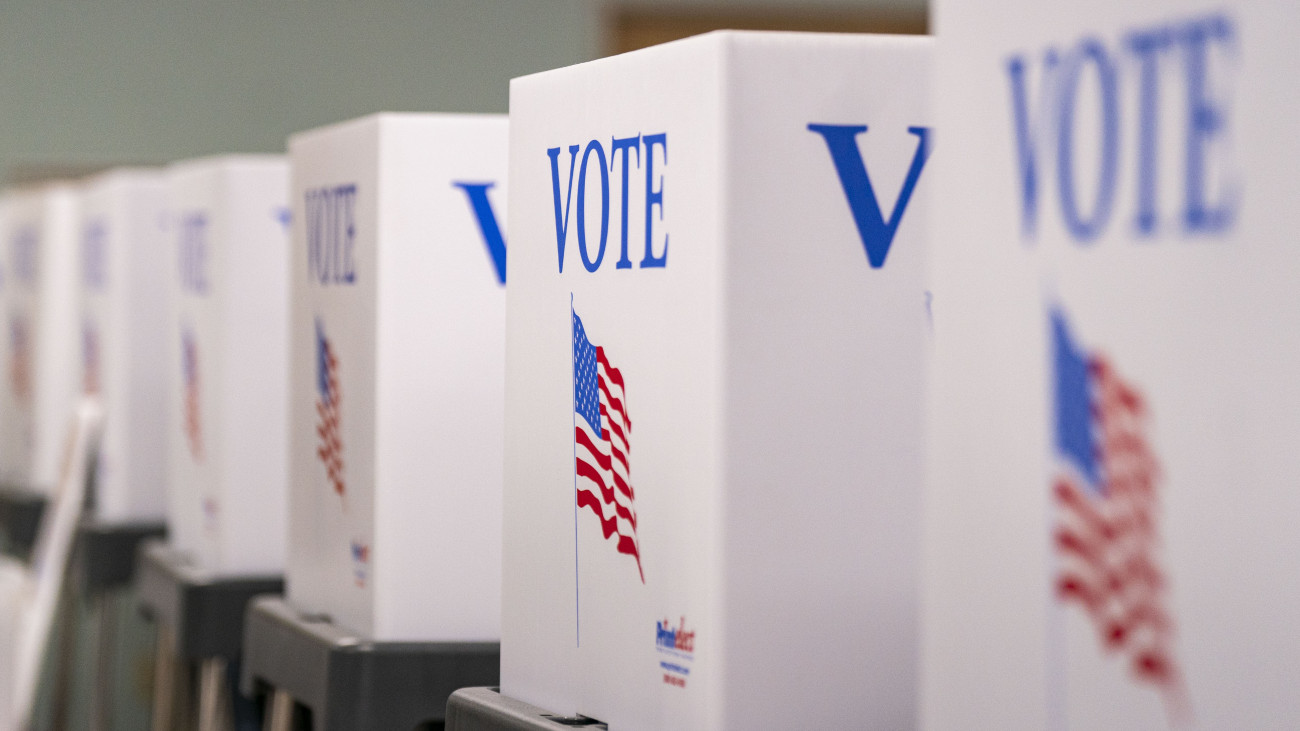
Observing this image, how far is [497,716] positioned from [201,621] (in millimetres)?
579

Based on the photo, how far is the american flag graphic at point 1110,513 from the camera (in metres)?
0.45

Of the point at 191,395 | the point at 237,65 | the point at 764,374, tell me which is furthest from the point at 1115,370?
the point at 237,65

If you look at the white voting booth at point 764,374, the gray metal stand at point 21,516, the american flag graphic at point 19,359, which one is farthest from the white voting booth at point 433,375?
the american flag graphic at point 19,359

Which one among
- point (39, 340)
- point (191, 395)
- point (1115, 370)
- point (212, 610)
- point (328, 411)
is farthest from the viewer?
point (39, 340)

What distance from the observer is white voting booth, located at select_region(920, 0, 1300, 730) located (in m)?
0.43

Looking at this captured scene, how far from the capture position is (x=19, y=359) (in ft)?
6.95

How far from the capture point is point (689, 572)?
25.9 inches

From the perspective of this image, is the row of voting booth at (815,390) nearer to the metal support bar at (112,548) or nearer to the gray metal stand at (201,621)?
the gray metal stand at (201,621)

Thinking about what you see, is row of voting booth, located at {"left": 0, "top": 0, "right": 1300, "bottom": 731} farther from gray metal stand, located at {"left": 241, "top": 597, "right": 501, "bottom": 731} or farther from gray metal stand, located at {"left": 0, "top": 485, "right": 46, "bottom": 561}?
gray metal stand, located at {"left": 0, "top": 485, "right": 46, "bottom": 561}

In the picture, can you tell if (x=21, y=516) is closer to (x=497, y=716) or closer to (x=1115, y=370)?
(x=497, y=716)

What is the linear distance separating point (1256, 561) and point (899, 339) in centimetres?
25

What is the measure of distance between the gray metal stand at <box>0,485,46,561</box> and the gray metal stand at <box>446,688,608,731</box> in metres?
1.32

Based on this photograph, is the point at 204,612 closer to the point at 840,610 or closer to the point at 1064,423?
the point at 840,610

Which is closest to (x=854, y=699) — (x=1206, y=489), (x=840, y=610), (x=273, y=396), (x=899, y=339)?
(x=840, y=610)
